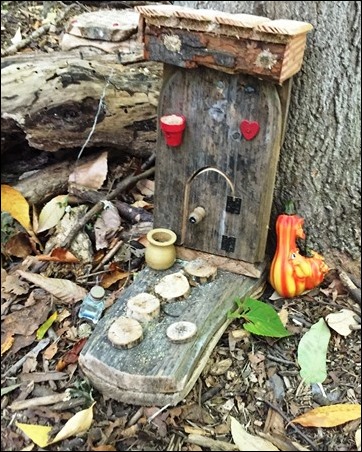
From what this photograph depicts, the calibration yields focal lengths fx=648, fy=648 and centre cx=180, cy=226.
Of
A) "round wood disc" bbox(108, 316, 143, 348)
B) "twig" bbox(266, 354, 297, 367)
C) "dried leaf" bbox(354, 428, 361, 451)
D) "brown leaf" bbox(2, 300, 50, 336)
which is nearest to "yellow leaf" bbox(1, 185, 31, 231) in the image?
"brown leaf" bbox(2, 300, 50, 336)

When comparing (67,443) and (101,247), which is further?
(101,247)

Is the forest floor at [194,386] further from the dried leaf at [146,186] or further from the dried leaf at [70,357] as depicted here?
the dried leaf at [146,186]

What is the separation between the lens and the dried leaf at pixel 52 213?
2.56 metres

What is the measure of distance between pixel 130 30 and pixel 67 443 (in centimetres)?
164

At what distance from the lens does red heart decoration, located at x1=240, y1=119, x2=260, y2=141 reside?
207 centimetres

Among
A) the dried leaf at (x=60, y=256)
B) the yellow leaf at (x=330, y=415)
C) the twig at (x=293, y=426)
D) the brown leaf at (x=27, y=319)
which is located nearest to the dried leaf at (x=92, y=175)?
the dried leaf at (x=60, y=256)

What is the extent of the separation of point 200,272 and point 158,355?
0.40m

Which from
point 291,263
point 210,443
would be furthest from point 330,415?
point 291,263

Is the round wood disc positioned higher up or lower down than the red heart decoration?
lower down

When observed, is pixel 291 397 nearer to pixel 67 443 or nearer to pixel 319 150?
pixel 67 443

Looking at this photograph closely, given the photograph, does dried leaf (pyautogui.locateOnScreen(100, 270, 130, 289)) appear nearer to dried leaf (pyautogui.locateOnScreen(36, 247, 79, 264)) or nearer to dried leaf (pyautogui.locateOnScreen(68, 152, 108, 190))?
dried leaf (pyautogui.locateOnScreen(36, 247, 79, 264))

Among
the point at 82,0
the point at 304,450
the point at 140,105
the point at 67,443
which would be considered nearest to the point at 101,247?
the point at 140,105

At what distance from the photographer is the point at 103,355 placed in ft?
6.40

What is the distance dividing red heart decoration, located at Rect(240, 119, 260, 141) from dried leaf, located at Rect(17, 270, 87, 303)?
2.66 feet
